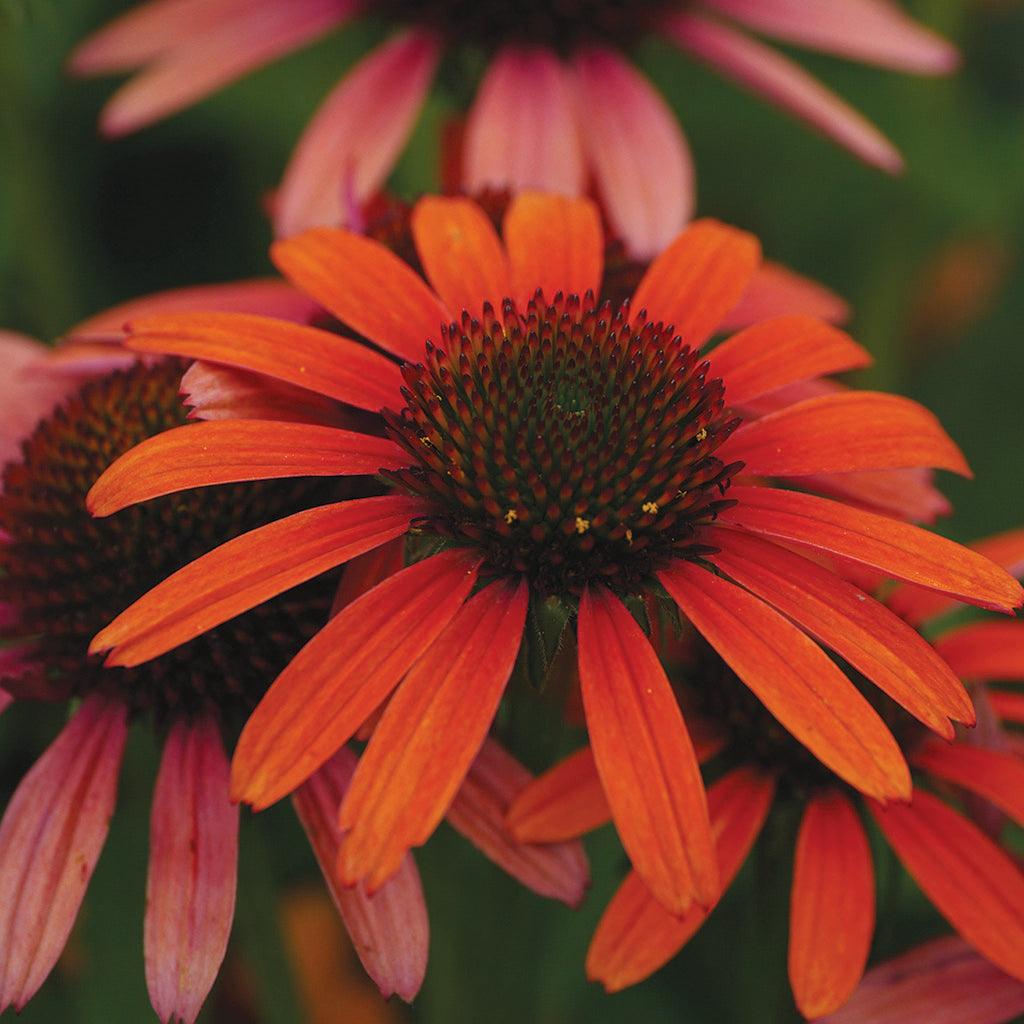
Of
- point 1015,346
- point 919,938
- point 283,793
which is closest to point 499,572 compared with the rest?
point 283,793

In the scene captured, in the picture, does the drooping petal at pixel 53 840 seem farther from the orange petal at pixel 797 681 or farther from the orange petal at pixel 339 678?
the orange petal at pixel 797 681

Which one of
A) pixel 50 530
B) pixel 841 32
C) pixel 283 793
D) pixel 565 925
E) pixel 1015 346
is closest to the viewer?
pixel 283 793

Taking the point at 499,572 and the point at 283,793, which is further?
the point at 499,572

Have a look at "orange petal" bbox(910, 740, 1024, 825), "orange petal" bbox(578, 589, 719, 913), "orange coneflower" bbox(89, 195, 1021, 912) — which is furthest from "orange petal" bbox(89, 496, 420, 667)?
"orange petal" bbox(910, 740, 1024, 825)

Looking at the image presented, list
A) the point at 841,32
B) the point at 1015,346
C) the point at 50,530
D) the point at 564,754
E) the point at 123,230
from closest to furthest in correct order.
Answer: the point at 50,530
the point at 564,754
the point at 841,32
the point at 123,230
the point at 1015,346

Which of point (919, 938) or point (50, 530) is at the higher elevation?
point (50, 530)

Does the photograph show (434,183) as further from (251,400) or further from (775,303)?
(251,400)

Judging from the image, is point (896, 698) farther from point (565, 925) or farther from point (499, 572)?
point (565, 925)
